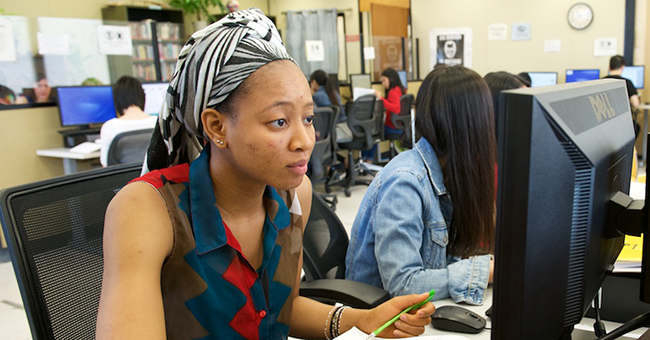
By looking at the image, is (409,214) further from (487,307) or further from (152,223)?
(152,223)

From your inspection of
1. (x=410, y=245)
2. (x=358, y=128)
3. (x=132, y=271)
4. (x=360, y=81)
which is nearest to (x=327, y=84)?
(x=358, y=128)

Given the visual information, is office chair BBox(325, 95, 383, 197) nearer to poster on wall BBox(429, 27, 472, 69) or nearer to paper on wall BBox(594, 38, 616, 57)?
poster on wall BBox(429, 27, 472, 69)

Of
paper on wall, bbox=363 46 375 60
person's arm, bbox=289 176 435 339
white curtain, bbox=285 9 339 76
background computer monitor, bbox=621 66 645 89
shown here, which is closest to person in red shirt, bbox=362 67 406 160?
paper on wall, bbox=363 46 375 60

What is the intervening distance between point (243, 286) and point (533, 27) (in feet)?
23.4

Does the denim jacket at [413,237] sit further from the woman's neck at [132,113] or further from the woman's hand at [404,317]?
the woman's neck at [132,113]

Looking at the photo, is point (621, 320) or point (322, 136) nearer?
point (621, 320)

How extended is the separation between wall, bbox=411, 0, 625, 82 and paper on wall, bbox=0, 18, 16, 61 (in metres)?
5.45

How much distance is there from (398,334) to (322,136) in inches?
155

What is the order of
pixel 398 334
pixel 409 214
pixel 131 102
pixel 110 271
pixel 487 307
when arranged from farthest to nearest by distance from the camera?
pixel 131 102
pixel 409 214
pixel 487 307
pixel 398 334
pixel 110 271

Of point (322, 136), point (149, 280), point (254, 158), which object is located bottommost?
point (322, 136)

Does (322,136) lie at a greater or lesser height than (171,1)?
lesser

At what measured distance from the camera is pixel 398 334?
102 centimetres

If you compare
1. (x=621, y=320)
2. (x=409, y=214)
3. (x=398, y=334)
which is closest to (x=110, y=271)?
(x=398, y=334)

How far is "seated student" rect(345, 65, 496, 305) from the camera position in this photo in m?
1.32
